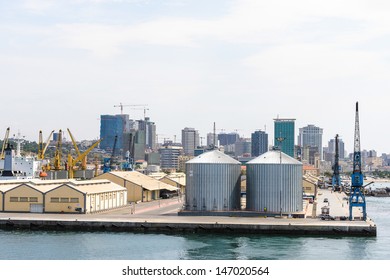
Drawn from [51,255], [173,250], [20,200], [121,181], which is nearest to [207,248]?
[173,250]

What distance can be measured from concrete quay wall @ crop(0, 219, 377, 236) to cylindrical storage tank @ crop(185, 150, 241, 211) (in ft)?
21.6

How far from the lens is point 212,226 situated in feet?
188

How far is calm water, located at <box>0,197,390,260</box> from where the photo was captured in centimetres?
4597

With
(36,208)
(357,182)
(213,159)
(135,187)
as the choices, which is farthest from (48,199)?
(357,182)

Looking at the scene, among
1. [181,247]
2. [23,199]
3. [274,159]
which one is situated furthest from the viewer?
[23,199]

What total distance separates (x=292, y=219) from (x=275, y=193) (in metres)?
3.30

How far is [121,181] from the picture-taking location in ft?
284

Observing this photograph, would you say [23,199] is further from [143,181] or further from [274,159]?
[143,181]

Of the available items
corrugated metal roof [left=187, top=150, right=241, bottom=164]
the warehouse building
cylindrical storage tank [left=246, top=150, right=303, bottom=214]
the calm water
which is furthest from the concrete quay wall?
corrugated metal roof [left=187, top=150, right=241, bottom=164]

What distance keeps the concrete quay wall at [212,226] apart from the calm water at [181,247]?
126 centimetres

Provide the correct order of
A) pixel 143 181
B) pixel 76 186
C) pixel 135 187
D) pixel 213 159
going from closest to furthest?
pixel 213 159 → pixel 76 186 → pixel 135 187 → pixel 143 181

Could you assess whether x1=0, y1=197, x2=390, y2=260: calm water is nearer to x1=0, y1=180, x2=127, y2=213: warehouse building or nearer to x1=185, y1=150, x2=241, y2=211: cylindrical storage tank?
x1=0, y1=180, x2=127, y2=213: warehouse building

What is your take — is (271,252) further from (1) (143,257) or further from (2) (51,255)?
(2) (51,255)

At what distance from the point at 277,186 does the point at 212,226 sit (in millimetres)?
9440
